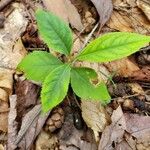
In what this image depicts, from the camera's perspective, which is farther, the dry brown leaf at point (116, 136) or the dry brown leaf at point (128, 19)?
the dry brown leaf at point (128, 19)

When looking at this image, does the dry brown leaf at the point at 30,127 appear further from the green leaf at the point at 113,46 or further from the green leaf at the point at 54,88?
the green leaf at the point at 113,46

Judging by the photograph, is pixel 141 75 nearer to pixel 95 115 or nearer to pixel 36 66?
pixel 95 115

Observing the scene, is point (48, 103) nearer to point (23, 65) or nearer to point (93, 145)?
point (23, 65)

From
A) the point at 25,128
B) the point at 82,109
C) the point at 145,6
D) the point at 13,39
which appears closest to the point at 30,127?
the point at 25,128

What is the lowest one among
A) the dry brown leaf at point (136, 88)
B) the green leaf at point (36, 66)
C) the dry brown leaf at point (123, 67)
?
the dry brown leaf at point (136, 88)

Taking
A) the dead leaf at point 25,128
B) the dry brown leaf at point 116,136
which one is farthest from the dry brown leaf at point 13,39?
the dry brown leaf at point 116,136

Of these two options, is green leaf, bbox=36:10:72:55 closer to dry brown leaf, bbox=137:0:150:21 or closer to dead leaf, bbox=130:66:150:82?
dead leaf, bbox=130:66:150:82

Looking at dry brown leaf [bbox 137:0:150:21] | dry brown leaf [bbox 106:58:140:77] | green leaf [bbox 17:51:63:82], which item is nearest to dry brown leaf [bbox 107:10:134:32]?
dry brown leaf [bbox 137:0:150:21]
